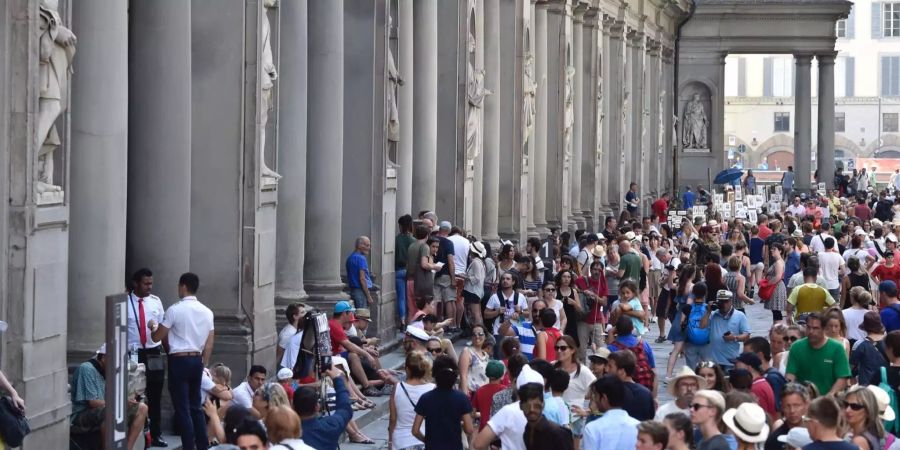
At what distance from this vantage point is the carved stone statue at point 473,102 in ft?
95.1

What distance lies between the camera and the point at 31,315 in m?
13.0

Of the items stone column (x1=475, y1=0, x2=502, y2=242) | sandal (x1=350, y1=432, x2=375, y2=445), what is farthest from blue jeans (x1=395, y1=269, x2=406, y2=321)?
stone column (x1=475, y1=0, x2=502, y2=242)

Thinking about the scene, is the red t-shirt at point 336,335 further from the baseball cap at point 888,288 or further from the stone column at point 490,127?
the stone column at point 490,127

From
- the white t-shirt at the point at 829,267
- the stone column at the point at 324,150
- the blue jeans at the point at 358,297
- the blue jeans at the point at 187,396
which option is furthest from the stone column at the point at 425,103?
the blue jeans at the point at 187,396

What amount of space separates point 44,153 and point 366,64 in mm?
10284

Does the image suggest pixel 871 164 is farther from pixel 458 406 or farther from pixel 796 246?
pixel 458 406

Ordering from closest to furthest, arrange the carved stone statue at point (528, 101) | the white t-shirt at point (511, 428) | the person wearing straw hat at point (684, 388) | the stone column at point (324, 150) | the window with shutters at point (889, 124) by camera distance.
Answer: the white t-shirt at point (511, 428) < the person wearing straw hat at point (684, 388) < the stone column at point (324, 150) < the carved stone statue at point (528, 101) < the window with shutters at point (889, 124)

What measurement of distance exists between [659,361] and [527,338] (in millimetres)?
7180

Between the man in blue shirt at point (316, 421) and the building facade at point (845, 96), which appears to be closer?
the man in blue shirt at point (316, 421)

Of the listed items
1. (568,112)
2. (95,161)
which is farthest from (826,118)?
(95,161)

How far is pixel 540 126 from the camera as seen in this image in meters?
36.3

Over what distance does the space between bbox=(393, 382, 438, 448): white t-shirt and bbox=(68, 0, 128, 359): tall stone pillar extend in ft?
9.78

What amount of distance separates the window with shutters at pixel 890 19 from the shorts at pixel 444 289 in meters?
86.5

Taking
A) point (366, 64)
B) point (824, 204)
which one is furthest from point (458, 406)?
point (824, 204)
